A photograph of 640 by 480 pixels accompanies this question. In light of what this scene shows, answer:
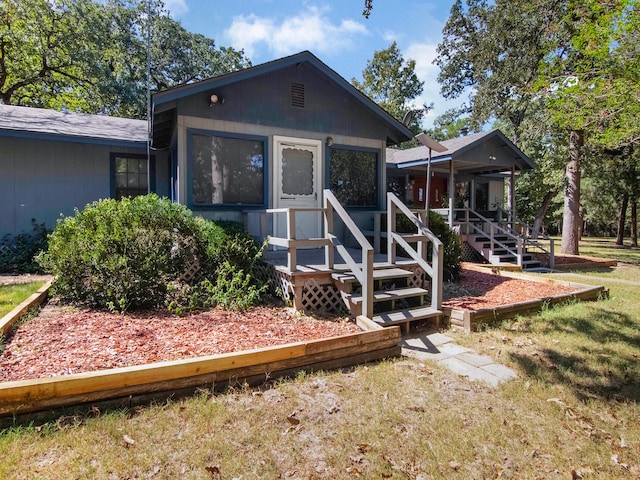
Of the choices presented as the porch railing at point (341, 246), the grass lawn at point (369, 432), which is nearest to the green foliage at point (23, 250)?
the porch railing at point (341, 246)

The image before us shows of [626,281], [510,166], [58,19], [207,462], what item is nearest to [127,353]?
[207,462]

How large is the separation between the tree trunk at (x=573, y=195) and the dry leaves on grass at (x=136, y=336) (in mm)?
13155

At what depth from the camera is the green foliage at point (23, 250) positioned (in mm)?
8078

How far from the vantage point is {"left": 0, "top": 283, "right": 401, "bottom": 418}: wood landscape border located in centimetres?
264

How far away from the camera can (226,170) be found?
22.9ft

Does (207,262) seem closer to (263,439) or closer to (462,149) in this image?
(263,439)

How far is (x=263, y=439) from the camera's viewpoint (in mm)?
2570

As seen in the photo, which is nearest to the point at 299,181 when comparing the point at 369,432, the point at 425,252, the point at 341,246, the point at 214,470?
the point at 341,246

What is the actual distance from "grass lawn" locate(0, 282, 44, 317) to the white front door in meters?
4.14

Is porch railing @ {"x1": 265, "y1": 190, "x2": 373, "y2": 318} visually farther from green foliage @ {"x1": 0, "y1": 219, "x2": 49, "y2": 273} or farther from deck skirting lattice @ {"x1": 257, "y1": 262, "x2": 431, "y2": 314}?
green foliage @ {"x1": 0, "y1": 219, "x2": 49, "y2": 273}

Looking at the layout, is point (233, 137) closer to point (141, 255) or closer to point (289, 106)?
point (289, 106)

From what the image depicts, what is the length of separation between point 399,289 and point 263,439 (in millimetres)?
3459

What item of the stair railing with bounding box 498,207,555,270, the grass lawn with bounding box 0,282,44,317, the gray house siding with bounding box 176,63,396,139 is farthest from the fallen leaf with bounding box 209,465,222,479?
the stair railing with bounding box 498,207,555,270

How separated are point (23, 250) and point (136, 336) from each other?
655 centimetres
